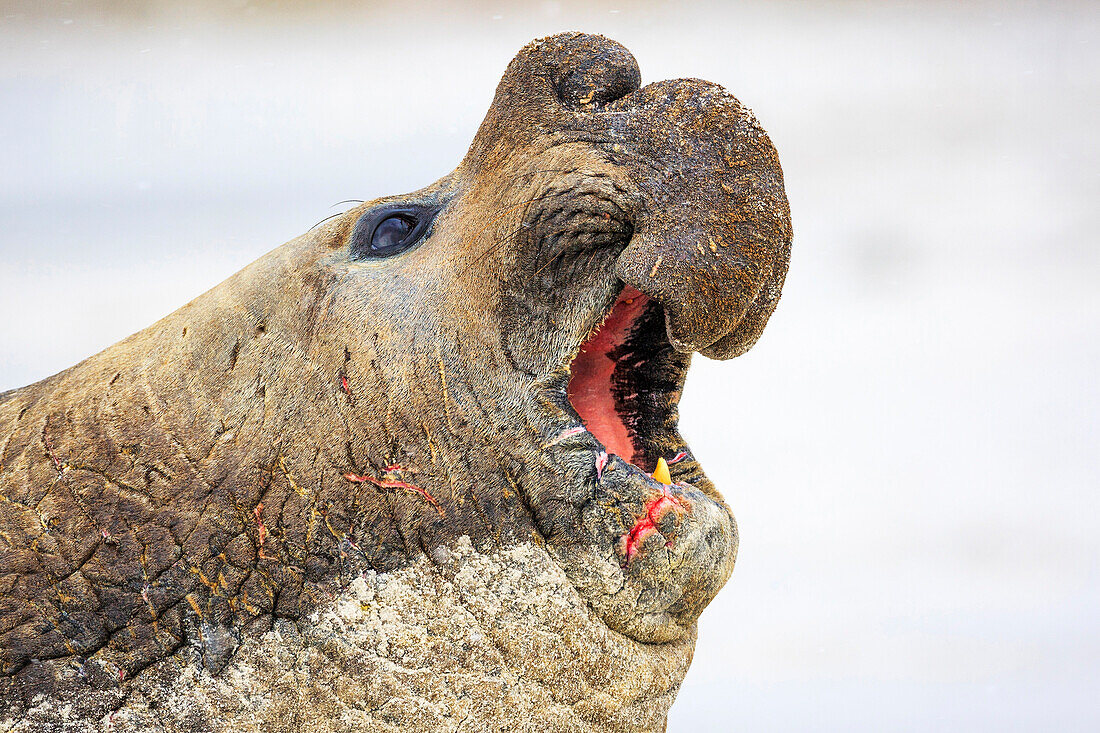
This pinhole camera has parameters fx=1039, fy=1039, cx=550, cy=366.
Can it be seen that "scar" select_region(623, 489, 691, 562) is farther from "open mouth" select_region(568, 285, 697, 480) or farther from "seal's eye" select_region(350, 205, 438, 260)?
"seal's eye" select_region(350, 205, 438, 260)

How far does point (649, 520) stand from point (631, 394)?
1.27 feet

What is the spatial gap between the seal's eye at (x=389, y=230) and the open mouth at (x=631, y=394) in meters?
0.41

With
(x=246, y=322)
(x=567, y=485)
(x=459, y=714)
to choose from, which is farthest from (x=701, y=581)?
(x=246, y=322)

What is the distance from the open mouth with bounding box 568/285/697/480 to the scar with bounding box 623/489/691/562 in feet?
0.96

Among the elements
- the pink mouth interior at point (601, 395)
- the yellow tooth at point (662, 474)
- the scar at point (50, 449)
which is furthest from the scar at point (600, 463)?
the scar at point (50, 449)

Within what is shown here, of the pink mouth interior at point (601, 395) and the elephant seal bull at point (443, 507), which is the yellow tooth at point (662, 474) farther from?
the pink mouth interior at point (601, 395)

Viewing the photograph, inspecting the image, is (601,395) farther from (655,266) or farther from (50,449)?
(50,449)

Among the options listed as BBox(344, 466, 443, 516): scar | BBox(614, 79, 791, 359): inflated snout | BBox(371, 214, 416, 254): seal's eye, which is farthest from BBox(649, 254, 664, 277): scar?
BBox(371, 214, 416, 254): seal's eye

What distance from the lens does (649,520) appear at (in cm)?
172

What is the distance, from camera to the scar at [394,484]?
1.75 m

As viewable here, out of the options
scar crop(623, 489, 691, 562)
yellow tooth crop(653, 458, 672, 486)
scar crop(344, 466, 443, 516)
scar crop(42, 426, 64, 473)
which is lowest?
scar crop(623, 489, 691, 562)

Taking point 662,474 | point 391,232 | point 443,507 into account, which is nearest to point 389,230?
point 391,232

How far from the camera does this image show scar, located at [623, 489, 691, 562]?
1.71 metres

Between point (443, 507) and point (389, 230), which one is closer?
point (443, 507)
